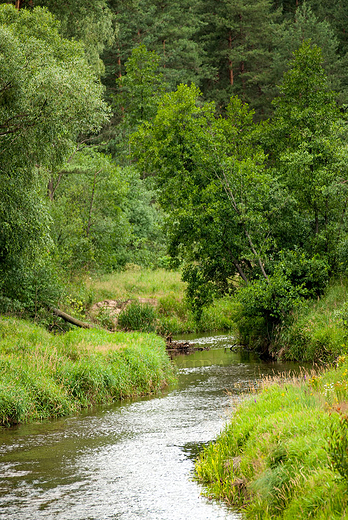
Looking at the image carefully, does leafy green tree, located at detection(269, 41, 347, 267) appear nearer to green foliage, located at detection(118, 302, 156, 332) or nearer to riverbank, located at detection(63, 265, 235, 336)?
riverbank, located at detection(63, 265, 235, 336)

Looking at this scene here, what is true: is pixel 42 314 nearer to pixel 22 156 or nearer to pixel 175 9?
pixel 22 156

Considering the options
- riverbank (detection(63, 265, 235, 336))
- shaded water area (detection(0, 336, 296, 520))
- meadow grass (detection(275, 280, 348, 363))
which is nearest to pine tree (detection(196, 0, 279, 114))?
riverbank (detection(63, 265, 235, 336))

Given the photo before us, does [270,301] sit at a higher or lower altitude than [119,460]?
higher

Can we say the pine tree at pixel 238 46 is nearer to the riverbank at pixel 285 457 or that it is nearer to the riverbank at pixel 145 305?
the riverbank at pixel 145 305

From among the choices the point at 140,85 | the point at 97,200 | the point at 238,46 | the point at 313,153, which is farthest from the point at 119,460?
the point at 238,46

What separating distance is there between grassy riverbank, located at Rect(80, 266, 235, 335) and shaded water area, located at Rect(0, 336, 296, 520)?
12613 millimetres

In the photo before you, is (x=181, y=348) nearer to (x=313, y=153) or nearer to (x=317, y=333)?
(x=317, y=333)

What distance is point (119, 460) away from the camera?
36.1 ft

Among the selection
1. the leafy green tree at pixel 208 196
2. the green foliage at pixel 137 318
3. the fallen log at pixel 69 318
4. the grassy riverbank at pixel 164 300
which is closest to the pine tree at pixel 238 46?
the grassy riverbank at pixel 164 300

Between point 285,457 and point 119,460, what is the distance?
4.18 metres

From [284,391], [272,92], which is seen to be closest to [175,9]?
[272,92]

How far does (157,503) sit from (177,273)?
30.6 m

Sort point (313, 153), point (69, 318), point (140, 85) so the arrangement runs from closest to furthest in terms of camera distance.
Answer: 1. point (69, 318)
2. point (313, 153)
3. point (140, 85)

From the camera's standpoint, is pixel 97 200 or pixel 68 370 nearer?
pixel 68 370
